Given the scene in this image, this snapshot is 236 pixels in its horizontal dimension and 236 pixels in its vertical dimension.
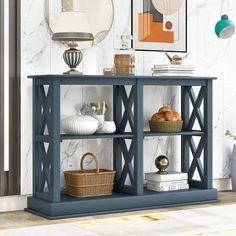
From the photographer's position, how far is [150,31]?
5.49m

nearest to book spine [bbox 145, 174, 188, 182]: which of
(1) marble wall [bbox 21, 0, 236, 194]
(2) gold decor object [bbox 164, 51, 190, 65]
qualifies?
(1) marble wall [bbox 21, 0, 236, 194]

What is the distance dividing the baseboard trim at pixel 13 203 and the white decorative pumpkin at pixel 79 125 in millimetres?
643

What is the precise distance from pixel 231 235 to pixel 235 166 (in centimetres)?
186

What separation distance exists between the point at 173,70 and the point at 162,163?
781 mm

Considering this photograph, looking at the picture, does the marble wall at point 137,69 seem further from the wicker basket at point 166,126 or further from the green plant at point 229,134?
the wicker basket at point 166,126

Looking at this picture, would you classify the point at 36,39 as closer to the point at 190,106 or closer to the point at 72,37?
the point at 72,37

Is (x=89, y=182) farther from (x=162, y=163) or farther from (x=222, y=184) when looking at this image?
(x=222, y=184)

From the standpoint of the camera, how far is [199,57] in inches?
228

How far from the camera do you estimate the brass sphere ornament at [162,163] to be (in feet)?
17.4

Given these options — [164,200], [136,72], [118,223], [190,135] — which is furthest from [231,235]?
[136,72]

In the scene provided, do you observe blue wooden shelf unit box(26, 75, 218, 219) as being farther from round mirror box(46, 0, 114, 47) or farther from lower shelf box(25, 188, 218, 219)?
round mirror box(46, 0, 114, 47)

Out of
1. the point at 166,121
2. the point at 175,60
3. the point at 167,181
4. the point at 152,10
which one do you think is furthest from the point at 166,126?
the point at 152,10

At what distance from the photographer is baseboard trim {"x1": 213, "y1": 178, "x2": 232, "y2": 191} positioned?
19.5ft

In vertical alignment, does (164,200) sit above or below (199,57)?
below
